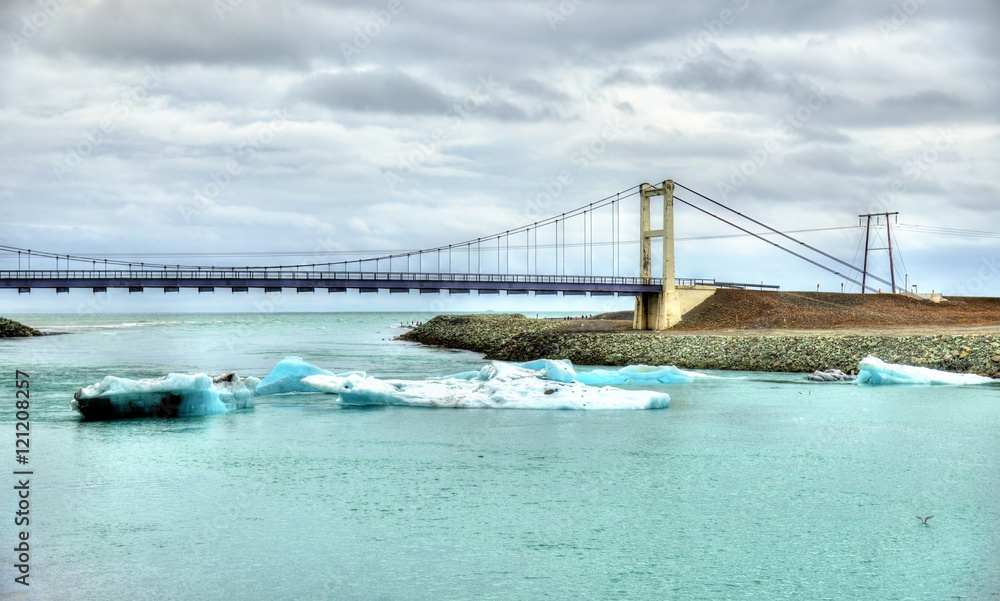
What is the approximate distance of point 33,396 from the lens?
82.0 ft

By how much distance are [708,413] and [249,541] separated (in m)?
13.7

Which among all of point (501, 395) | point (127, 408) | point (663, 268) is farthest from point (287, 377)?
point (663, 268)

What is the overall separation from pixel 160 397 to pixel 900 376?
22.6 metres

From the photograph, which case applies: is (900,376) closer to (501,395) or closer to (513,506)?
(501,395)

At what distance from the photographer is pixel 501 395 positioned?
22.1m

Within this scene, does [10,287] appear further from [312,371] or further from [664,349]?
[664,349]

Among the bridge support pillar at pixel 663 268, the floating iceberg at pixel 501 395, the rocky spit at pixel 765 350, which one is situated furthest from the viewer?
the bridge support pillar at pixel 663 268

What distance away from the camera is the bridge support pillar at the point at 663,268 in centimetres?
5312

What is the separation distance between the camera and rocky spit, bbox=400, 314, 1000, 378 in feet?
100

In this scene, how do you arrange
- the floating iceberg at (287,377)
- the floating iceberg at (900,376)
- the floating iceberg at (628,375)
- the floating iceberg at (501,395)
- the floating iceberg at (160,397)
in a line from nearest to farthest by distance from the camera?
the floating iceberg at (160,397)
the floating iceberg at (501,395)
the floating iceberg at (287,377)
the floating iceberg at (900,376)
the floating iceberg at (628,375)

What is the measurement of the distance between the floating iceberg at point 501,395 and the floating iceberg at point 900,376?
974cm

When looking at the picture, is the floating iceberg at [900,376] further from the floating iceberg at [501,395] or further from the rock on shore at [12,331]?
the rock on shore at [12,331]

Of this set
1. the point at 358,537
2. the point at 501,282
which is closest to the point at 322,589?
the point at 358,537

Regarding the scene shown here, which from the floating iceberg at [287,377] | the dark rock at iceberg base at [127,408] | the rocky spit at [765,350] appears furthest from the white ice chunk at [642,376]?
the dark rock at iceberg base at [127,408]
